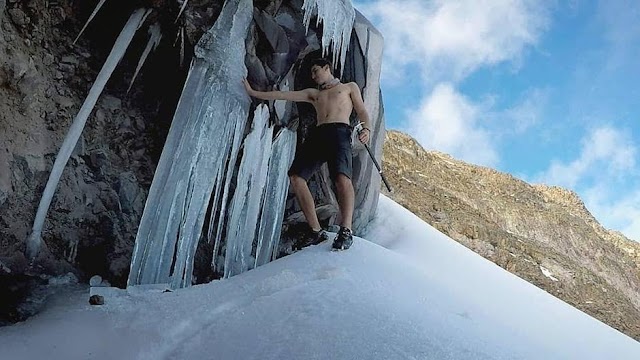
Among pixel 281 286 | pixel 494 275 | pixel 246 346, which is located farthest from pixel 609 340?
pixel 246 346

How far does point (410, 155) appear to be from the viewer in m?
17.0

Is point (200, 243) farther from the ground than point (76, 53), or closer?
closer

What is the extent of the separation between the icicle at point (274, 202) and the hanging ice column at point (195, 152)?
49cm

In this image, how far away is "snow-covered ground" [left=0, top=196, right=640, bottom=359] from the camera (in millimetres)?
2877

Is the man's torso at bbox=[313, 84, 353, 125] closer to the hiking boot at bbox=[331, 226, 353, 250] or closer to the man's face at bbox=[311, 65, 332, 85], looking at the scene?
the man's face at bbox=[311, 65, 332, 85]

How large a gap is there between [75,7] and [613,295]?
13.0 m

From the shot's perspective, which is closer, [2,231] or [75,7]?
[2,231]

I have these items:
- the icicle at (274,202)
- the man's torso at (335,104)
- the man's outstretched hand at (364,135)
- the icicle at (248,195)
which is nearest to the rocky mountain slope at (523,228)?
the icicle at (274,202)

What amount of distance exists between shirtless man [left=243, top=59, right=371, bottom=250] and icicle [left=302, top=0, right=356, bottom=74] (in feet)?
3.62

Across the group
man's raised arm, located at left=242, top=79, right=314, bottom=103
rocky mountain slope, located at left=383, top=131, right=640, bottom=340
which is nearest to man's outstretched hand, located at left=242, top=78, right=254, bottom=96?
man's raised arm, located at left=242, top=79, right=314, bottom=103

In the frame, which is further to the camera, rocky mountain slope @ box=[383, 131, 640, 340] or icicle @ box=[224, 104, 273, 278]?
rocky mountain slope @ box=[383, 131, 640, 340]

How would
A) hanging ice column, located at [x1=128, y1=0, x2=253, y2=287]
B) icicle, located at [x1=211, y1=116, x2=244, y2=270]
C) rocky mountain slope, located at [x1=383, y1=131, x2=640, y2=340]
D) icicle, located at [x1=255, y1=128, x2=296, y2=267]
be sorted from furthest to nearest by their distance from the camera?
rocky mountain slope, located at [x1=383, y1=131, x2=640, y2=340] → icicle, located at [x1=255, y1=128, x2=296, y2=267] → icicle, located at [x1=211, y1=116, x2=244, y2=270] → hanging ice column, located at [x1=128, y1=0, x2=253, y2=287]

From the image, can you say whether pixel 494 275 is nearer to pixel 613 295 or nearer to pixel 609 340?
pixel 609 340

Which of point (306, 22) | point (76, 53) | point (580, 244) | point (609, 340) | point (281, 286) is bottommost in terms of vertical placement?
point (281, 286)
